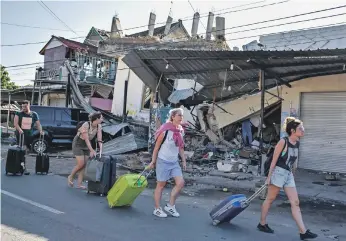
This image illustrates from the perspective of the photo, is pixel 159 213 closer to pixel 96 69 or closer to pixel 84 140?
pixel 84 140

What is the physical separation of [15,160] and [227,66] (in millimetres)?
6627

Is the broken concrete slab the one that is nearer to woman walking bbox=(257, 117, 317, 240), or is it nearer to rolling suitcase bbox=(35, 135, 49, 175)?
rolling suitcase bbox=(35, 135, 49, 175)

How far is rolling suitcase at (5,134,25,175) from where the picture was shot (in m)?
9.66

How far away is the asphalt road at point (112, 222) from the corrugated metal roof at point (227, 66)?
13.7 ft

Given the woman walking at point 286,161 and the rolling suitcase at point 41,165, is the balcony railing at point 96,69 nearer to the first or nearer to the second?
the rolling suitcase at point 41,165

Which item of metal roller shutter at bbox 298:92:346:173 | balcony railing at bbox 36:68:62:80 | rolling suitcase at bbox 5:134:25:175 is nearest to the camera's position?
rolling suitcase at bbox 5:134:25:175

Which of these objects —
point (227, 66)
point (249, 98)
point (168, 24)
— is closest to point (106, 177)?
point (227, 66)

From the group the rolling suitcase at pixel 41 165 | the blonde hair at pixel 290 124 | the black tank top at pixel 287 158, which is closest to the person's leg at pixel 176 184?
the black tank top at pixel 287 158

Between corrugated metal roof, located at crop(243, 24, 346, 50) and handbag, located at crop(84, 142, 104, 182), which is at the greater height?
corrugated metal roof, located at crop(243, 24, 346, 50)

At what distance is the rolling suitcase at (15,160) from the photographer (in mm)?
9664

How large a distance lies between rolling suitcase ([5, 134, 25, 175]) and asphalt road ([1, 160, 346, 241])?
1589 mm

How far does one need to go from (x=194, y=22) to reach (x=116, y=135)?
10.7 metres

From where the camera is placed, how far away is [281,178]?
5754 mm

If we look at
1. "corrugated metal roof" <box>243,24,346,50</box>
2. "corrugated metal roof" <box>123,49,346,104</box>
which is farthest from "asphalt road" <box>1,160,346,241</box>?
"corrugated metal roof" <box>243,24,346,50</box>
